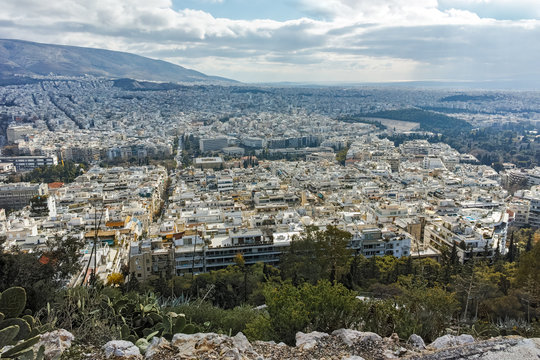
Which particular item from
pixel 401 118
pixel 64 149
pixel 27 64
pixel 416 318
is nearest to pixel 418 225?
pixel 416 318

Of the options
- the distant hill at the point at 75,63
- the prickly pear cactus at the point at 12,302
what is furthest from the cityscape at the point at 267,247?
the distant hill at the point at 75,63

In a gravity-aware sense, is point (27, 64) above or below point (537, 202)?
above

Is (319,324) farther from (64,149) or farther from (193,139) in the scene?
(193,139)

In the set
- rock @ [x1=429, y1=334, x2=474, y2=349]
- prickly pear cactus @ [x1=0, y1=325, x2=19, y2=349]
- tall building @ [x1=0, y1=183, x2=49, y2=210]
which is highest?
prickly pear cactus @ [x1=0, y1=325, x2=19, y2=349]

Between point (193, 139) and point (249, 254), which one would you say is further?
point (193, 139)

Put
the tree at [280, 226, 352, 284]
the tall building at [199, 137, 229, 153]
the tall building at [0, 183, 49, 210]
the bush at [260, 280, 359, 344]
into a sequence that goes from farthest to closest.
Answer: the tall building at [199, 137, 229, 153] < the tall building at [0, 183, 49, 210] < the tree at [280, 226, 352, 284] < the bush at [260, 280, 359, 344]

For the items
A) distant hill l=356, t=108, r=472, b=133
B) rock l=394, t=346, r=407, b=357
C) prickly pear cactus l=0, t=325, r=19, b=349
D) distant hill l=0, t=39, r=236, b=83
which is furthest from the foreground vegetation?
distant hill l=0, t=39, r=236, b=83

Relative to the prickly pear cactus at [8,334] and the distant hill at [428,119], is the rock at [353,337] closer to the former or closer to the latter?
the prickly pear cactus at [8,334]

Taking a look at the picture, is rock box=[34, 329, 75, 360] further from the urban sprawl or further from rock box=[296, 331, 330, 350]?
the urban sprawl
